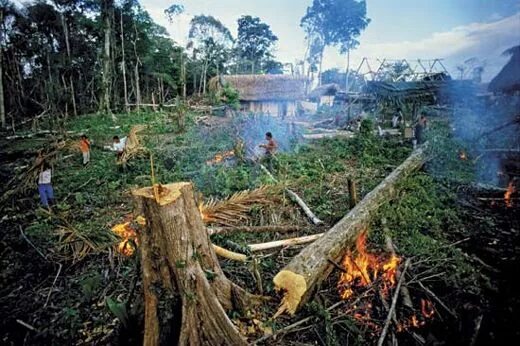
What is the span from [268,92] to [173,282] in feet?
82.8

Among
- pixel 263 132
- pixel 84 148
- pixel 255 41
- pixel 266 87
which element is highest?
pixel 255 41

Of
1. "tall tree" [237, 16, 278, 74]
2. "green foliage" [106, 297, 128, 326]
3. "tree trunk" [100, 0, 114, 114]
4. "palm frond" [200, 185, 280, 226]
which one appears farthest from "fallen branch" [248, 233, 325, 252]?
"tall tree" [237, 16, 278, 74]

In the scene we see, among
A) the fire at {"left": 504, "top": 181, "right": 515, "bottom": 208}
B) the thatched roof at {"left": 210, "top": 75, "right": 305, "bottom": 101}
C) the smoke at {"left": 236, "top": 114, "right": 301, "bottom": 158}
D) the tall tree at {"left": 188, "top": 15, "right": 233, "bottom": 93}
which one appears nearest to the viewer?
the fire at {"left": 504, "top": 181, "right": 515, "bottom": 208}

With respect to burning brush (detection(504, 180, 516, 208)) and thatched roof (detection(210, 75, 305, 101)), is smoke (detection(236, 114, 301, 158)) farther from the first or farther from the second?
thatched roof (detection(210, 75, 305, 101))

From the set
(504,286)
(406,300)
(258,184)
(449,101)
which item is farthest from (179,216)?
(449,101)

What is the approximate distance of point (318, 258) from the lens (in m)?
3.56

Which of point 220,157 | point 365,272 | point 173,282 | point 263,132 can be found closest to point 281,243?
point 365,272

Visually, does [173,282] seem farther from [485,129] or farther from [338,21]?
[338,21]

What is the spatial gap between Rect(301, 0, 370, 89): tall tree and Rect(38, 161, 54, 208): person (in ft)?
122

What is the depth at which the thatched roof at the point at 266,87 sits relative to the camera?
2609cm

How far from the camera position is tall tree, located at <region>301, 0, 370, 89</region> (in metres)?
39.5

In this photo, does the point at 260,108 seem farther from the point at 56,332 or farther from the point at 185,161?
the point at 56,332

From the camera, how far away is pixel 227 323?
248cm

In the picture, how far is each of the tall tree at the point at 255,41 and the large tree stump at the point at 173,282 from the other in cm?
4132
